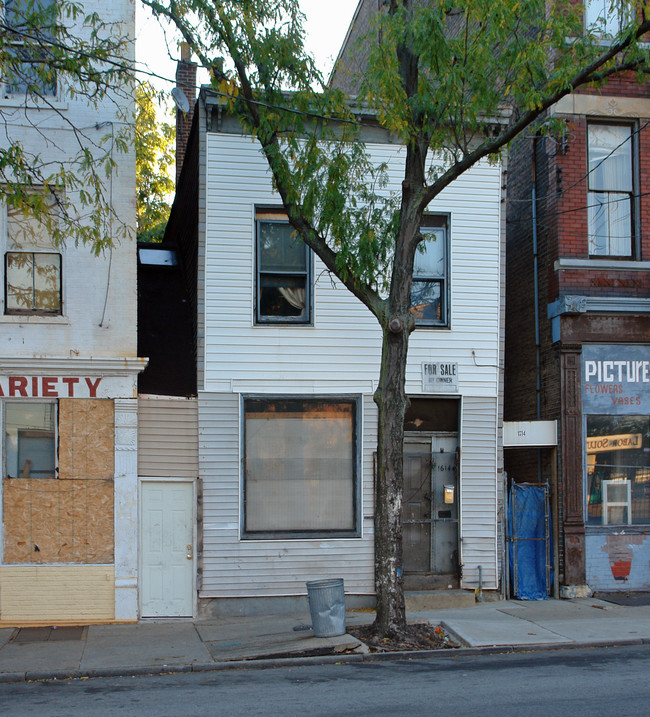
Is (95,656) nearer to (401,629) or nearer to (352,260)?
(401,629)

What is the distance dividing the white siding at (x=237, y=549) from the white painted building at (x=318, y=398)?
0.02 m

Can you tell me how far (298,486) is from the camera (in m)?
13.2

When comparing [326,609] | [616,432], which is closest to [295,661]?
[326,609]

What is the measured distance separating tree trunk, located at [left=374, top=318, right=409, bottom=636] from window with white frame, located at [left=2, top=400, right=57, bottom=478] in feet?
16.3

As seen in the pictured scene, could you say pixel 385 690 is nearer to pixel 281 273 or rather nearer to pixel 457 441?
pixel 457 441

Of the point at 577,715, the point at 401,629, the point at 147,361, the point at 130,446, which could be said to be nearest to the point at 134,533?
the point at 130,446

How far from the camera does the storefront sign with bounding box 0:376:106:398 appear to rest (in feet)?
40.3

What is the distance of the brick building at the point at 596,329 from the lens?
13844 millimetres

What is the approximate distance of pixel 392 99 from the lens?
34.1 ft

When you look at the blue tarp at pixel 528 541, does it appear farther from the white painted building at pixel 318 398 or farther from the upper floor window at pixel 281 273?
the upper floor window at pixel 281 273

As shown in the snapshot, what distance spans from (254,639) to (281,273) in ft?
18.2

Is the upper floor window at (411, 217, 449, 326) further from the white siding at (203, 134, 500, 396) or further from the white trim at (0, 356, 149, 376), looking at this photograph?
the white trim at (0, 356, 149, 376)

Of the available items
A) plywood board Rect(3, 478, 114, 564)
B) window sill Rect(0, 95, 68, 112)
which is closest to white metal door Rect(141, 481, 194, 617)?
Result: plywood board Rect(3, 478, 114, 564)

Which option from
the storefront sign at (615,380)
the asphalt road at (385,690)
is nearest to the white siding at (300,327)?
the storefront sign at (615,380)
